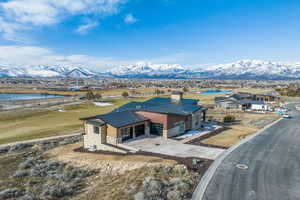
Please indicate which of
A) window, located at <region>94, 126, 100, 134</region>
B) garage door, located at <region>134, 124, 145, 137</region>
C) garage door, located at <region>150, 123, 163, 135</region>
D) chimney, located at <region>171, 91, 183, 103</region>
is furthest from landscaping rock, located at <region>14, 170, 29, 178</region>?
chimney, located at <region>171, 91, 183, 103</region>

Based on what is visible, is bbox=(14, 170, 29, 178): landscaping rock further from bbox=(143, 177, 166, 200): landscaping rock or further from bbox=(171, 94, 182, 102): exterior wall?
bbox=(171, 94, 182, 102): exterior wall

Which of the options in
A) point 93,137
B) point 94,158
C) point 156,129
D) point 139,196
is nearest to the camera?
point 139,196

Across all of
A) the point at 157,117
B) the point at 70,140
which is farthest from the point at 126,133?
the point at 70,140

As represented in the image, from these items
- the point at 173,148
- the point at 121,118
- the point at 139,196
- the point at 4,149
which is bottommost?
the point at 4,149

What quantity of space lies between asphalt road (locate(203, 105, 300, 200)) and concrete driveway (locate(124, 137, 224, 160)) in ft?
7.77

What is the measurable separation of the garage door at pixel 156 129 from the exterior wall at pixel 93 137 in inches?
326

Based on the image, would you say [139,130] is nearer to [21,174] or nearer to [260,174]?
[21,174]

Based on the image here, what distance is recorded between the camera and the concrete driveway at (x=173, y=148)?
24.5 metres

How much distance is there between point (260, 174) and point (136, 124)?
57.2ft

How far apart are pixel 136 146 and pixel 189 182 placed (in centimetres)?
1197

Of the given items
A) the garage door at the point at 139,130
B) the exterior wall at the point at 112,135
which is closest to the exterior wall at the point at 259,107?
the garage door at the point at 139,130

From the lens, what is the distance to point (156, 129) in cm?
3316

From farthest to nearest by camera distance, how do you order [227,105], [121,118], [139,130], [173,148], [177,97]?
1. [227,105]
2. [177,97]
3. [139,130]
4. [121,118]
5. [173,148]

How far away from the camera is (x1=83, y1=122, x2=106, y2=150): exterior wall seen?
1123 inches
